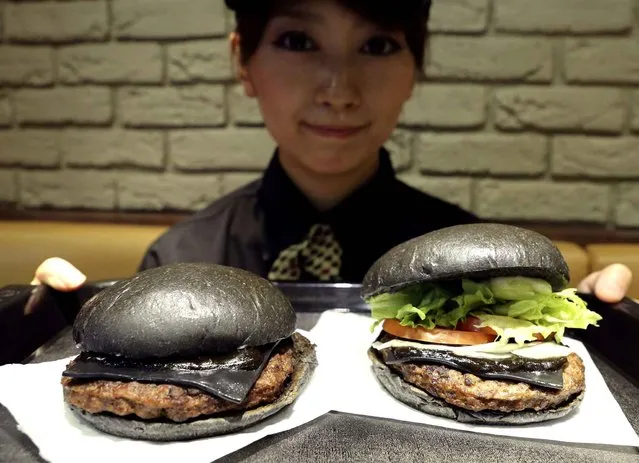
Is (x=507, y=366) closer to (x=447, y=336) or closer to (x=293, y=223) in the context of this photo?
(x=447, y=336)

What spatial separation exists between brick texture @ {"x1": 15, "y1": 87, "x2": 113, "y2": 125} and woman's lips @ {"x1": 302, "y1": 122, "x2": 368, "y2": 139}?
1172 mm

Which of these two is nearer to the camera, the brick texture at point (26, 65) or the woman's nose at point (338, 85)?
the woman's nose at point (338, 85)

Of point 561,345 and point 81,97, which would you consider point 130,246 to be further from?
point 561,345

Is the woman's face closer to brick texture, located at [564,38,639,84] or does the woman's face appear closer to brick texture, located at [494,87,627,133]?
brick texture, located at [494,87,627,133]

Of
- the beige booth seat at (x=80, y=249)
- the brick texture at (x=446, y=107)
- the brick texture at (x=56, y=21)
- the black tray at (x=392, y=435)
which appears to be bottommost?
the beige booth seat at (x=80, y=249)

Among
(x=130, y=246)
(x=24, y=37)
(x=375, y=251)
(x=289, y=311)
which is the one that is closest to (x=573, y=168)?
(x=375, y=251)

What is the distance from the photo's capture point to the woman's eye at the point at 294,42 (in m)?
1.73

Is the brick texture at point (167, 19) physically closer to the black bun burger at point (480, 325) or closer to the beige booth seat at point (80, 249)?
the beige booth seat at point (80, 249)

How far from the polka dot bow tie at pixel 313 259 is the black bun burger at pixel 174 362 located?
0.84m

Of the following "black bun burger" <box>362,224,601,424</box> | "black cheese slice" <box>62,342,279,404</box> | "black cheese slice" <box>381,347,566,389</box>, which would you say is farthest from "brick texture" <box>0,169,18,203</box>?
"black cheese slice" <box>381,347,566,389</box>

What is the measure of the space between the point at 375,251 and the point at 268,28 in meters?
0.86

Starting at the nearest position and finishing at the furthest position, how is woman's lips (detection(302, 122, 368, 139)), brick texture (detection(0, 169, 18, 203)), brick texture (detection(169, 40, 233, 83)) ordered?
woman's lips (detection(302, 122, 368, 139))
brick texture (detection(169, 40, 233, 83))
brick texture (detection(0, 169, 18, 203))

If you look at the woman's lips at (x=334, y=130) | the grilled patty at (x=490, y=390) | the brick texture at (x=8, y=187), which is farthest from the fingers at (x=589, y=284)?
Result: the brick texture at (x=8, y=187)

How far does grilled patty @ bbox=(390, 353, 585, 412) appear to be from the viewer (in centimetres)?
106
